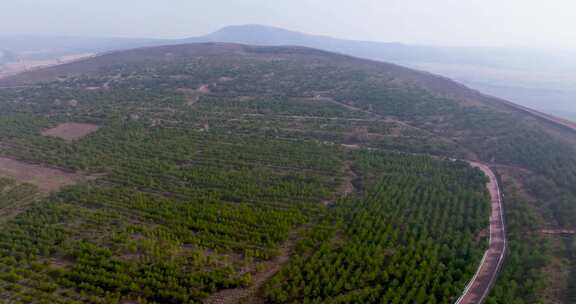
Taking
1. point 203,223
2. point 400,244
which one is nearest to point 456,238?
point 400,244

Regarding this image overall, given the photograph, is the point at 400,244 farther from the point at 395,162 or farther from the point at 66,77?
the point at 66,77

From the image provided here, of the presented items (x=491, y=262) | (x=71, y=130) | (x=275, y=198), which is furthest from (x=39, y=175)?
(x=491, y=262)

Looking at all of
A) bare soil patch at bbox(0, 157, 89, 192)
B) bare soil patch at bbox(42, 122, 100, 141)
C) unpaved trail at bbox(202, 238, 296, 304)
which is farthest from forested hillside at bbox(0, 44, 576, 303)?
bare soil patch at bbox(0, 157, 89, 192)

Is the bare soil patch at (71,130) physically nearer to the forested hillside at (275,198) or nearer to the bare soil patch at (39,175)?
the forested hillside at (275,198)

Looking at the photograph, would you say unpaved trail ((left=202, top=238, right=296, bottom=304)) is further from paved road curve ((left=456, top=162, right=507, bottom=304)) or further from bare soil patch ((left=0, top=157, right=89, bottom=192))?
bare soil patch ((left=0, top=157, right=89, bottom=192))

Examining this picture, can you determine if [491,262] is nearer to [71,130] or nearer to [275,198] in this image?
[275,198]

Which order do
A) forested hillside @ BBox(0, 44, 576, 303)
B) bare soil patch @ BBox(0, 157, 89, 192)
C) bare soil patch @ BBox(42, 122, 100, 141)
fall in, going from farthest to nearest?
bare soil patch @ BBox(42, 122, 100, 141) → bare soil patch @ BBox(0, 157, 89, 192) → forested hillside @ BBox(0, 44, 576, 303)
